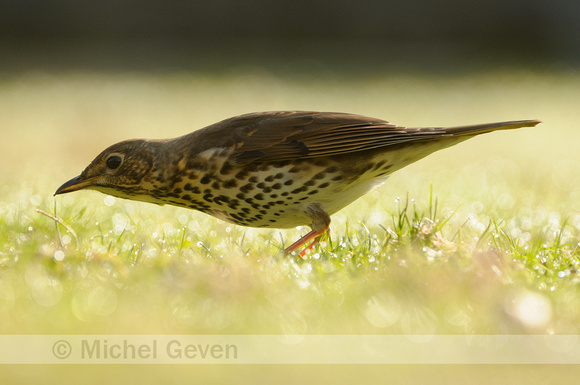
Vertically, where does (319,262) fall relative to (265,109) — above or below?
below

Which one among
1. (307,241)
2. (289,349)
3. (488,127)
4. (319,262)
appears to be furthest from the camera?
(307,241)

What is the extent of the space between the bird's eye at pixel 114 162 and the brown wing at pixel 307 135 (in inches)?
19.5

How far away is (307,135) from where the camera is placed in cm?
465

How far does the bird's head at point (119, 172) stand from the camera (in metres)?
4.71

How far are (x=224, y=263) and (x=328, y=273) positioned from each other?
1.82 feet

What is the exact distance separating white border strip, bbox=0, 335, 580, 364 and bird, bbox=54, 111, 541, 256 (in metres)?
1.59

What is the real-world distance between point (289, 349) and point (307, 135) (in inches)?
80.1

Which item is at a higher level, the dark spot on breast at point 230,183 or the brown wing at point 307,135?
the brown wing at point 307,135

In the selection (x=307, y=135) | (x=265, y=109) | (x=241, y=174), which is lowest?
(x=241, y=174)

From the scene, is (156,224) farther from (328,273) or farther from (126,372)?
(126,372)

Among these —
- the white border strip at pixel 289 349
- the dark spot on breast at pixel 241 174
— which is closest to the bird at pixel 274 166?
the dark spot on breast at pixel 241 174

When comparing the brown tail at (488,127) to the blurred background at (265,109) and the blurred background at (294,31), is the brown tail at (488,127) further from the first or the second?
the blurred background at (294,31)

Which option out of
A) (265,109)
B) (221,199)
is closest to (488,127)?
(221,199)

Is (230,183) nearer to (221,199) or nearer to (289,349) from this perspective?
(221,199)
